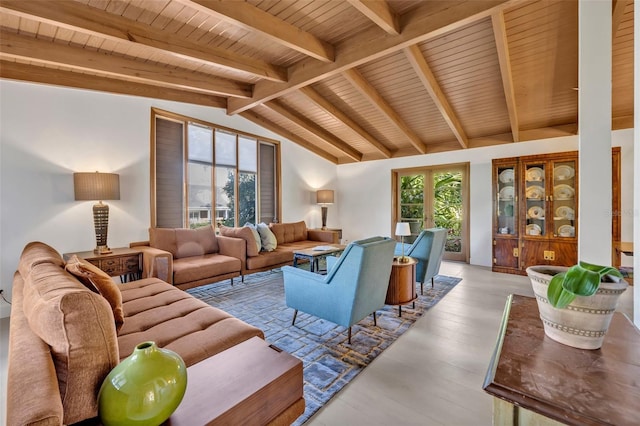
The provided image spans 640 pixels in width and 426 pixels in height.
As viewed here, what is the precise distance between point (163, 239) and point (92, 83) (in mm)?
2121

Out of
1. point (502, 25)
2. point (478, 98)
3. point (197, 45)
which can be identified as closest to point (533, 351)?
point (502, 25)

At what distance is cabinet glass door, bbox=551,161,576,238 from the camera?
4.27 metres

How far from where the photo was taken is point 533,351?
86 centimetres

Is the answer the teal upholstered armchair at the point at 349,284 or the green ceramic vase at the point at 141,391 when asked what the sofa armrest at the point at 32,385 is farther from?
the teal upholstered armchair at the point at 349,284

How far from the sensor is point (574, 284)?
0.79m

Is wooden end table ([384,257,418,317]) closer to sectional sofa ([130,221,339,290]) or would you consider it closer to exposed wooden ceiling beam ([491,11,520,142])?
sectional sofa ([130,221,339,290])

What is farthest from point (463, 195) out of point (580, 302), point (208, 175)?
point (580, 302)

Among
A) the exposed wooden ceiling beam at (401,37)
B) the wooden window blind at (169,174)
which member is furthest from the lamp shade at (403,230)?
the wooden window blind at (169,174)

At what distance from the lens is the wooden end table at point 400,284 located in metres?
2.96

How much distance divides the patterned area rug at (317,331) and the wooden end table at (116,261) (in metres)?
0.83

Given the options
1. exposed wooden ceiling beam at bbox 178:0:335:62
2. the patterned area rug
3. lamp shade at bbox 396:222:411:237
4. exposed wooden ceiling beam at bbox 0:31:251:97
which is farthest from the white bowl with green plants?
exposed wooden ceiling beam at bbox 0:31:251:97

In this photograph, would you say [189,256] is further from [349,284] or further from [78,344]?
[78,344]

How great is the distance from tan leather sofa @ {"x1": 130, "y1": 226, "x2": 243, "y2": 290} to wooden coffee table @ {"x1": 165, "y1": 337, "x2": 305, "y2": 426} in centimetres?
240

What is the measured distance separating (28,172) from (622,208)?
7739mm
